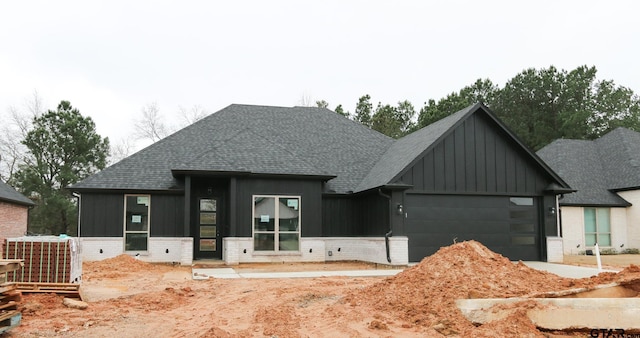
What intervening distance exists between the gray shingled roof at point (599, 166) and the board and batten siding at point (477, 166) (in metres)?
6.43

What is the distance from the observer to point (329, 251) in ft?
67.5

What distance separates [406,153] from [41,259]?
12.9 m

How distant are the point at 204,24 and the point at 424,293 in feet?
48.5

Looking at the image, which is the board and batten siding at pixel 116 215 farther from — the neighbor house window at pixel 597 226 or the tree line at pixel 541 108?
the tree line at pixel 541 108

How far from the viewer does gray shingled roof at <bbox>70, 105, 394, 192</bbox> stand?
19281 mm

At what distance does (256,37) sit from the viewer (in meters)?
25.0

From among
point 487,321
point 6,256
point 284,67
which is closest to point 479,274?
point 487,321

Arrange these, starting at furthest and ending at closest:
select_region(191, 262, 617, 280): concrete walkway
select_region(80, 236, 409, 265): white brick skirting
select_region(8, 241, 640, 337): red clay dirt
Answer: select_region(80, 236, 409, 265): white brick skirting → select_region(191, 262, 617, 280): concrete walkway → select_region(8, 241, 640, 337): red clay dirt

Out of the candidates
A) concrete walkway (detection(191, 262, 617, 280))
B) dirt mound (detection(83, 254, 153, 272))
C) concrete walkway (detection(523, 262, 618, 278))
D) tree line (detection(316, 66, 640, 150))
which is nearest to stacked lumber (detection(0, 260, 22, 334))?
concrete walkway (detection(191, 262, 617, 280))

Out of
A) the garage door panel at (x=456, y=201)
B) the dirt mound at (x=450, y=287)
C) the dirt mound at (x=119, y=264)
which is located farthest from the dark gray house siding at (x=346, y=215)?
the dirt mound at (x=450, y=287)

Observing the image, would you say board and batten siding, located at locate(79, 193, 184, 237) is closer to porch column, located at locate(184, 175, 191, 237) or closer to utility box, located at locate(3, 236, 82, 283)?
porch column, located at locate(184, 175, 191, 237)

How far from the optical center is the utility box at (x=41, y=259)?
10117 mm

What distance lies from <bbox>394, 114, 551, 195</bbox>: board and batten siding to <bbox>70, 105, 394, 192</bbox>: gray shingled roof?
3.49 meters

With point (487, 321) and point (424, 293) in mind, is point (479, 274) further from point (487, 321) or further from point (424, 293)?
point (487, 321)
